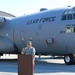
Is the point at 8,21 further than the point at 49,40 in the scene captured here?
Yes

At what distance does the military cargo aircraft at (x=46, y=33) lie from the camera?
1988 centimetres

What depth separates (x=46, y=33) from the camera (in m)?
21.1

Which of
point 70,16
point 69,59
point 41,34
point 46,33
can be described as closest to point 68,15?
point 70,16

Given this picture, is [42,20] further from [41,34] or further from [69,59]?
[69,59]

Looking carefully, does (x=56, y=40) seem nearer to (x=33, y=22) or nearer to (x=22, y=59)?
(x=33, y=22)

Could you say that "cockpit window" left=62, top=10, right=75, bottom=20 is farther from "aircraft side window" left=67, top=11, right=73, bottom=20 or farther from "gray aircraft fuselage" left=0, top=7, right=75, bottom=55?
"gray aircraft fuselage" left=0, top=7, right=75, bottom=55

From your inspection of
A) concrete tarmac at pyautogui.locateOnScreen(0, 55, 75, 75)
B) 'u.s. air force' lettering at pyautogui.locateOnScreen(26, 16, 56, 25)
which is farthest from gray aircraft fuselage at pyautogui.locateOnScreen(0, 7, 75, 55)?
concrete tarmac at pyautogui.locateOnScreen(0, 55, 75, 75)

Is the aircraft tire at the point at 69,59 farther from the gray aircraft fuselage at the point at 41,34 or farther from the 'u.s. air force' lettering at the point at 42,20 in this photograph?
the 'u.s. air force' lettering at the point at 42,20

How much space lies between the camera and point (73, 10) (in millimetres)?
20234

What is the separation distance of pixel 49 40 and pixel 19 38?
12.2ft

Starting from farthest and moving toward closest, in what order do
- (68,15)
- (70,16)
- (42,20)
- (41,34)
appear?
1. (42,20)
2. (41,34)
3. (68,15)
4. (70,16)

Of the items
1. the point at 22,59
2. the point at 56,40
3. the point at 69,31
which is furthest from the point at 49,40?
the point at 22,59

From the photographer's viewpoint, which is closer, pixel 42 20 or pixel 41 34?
pixel 41 34

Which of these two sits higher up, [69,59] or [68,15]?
[68,15]
